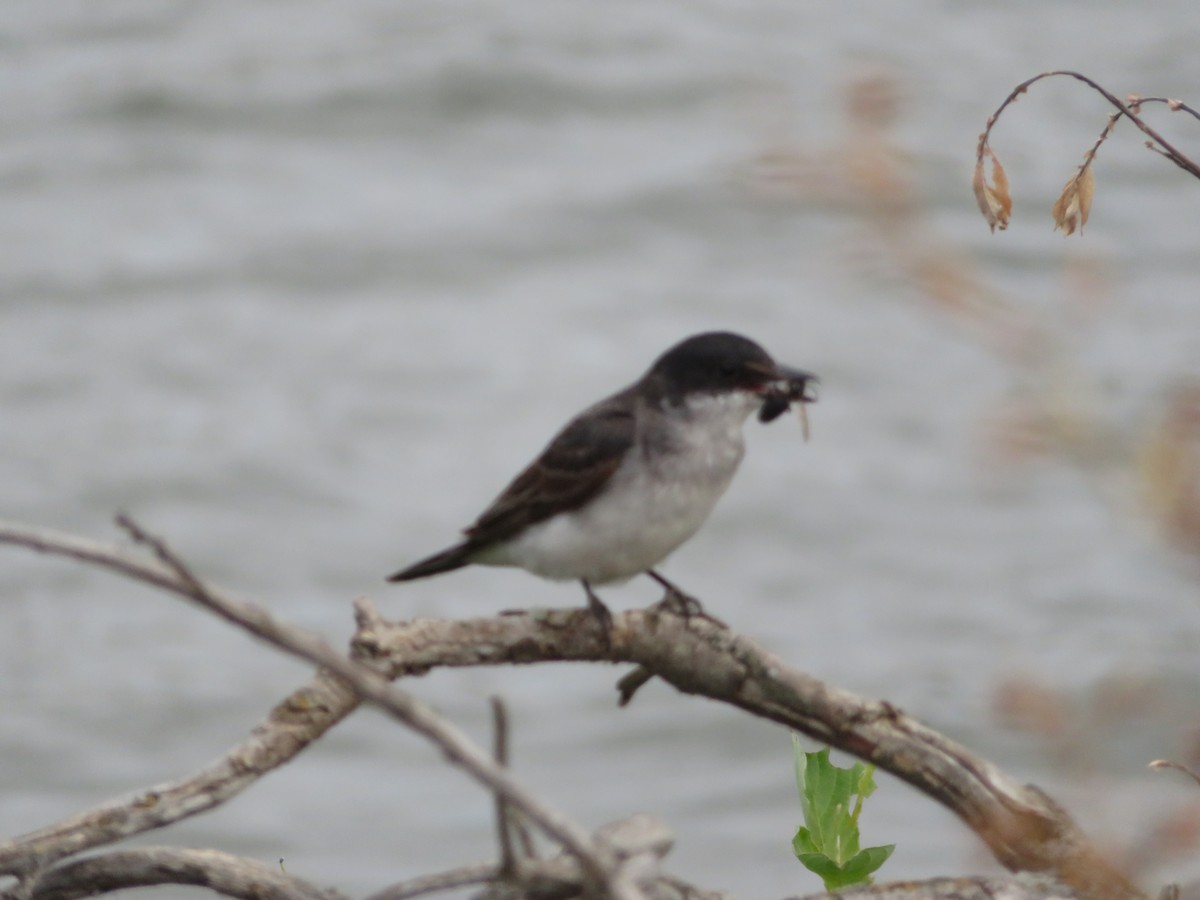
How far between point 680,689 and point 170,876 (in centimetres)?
119

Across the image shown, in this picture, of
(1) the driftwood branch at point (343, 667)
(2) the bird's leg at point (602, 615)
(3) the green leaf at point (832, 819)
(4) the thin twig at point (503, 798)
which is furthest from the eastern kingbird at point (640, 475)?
(1) the driftwood branch at point (343, 667)

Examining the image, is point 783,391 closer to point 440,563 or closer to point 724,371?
point 724,371

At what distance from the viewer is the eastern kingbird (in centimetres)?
516

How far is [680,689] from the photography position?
4266 millimetres

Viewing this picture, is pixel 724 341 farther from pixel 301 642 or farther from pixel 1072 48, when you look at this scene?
pixel 1072 48

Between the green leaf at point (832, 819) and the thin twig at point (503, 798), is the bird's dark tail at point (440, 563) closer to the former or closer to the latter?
the green leaf at point (832, 819)

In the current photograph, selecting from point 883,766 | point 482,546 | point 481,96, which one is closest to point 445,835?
point 482,546

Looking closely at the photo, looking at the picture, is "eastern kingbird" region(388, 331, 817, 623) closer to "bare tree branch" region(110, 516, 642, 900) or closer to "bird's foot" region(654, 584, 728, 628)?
"bird's foot" region(654, 584, 728, 628)

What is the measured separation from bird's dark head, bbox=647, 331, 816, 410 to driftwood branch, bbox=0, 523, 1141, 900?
1.01m

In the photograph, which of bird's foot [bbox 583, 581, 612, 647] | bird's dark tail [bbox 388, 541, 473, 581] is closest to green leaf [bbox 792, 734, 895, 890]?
bird's foot [bbox 583, 581, 612, 647]

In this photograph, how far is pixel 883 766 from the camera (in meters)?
4.00

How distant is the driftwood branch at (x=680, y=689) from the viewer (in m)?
3.65

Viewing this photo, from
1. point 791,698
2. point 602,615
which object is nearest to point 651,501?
point 602,615

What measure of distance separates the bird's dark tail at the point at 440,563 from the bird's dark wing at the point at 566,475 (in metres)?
0.04
